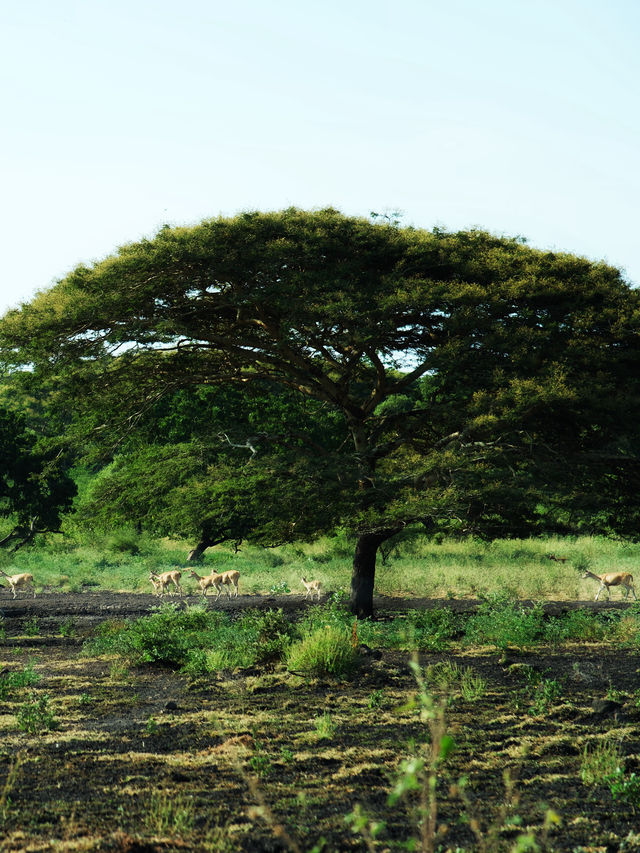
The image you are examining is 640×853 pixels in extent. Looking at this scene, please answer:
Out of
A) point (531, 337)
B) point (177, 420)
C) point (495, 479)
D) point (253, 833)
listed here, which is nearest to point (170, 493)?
point (177, 420)

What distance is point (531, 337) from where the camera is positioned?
559 inches

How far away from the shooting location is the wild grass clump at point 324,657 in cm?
934

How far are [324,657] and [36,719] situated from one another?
11.0ft

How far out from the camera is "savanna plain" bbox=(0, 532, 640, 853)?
4.39m

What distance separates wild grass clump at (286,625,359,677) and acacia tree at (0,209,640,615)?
4.08 metres

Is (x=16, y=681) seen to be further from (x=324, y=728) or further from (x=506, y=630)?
(x=506, y=630)

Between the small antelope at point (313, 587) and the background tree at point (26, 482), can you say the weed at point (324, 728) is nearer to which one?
the small antelope at point (313, 587)

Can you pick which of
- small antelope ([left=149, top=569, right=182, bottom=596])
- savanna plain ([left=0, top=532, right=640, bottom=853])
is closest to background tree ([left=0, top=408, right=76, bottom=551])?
small antelope ([left=149, top=569, right=182, bottom=596])

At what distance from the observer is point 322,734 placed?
6582mm

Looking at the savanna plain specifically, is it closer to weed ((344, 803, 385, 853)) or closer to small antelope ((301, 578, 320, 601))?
weed ((344, 803, 385, 853))

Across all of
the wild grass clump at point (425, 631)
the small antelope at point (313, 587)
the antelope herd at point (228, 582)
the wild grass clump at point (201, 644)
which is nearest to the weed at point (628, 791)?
the wild grass clump at point (425, 631)

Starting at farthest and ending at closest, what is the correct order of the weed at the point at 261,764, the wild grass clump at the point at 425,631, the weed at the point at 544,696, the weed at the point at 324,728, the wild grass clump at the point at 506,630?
the wild grass clump at the point at 425,631, the wild grass clump at the point at 506,630, the weed at the point at 544,696, the weed at the point at 324,728, the weed at the point at 261,764

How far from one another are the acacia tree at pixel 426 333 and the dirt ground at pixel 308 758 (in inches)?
166

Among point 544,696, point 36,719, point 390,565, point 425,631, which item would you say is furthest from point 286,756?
point 390,565
